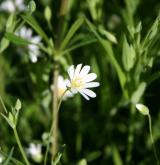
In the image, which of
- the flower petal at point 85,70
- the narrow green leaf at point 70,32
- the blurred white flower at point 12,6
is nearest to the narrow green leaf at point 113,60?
the narrow green leaf at point 70,32

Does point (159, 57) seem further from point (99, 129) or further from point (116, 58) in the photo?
point (99, 129)

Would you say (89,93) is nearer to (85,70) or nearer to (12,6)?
(85,70)

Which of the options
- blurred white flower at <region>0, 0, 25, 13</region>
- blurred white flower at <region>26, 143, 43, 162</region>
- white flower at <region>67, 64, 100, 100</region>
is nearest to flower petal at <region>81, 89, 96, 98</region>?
white flower at <region>67, 64, 100, 100</region>

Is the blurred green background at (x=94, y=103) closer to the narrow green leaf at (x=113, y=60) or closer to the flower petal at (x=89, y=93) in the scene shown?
the narrow green leaf at (x=113, y=60)

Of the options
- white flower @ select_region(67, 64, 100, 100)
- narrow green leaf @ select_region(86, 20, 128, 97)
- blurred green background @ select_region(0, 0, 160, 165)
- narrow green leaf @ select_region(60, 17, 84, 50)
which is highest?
narrow green leaf @ select_region(60, 17, 84, 50)

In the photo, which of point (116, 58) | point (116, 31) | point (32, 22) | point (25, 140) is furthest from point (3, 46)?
point (116, 31)

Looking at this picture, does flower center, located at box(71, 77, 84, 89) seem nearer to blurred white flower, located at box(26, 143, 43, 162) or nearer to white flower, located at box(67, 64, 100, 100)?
white flower, located at box(67, 64, 100, 100)
